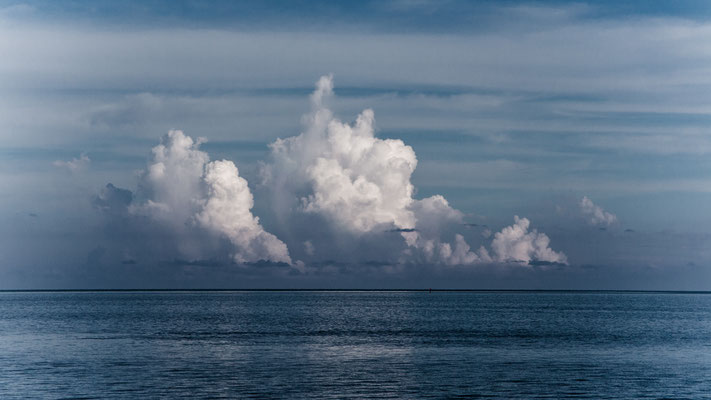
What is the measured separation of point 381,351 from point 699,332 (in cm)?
6704

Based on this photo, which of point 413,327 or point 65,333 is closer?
point 65,333

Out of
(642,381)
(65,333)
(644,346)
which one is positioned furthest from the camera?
(65,333)

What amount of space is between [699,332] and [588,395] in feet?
266

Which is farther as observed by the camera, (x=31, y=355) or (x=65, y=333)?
(x=65, y=333)

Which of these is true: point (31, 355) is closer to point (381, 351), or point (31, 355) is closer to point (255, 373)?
point (255, 373)

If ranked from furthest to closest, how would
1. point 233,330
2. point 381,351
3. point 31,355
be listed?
1. point 233,330
2. point 381,351
3. point 31,355

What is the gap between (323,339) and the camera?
108000 mm

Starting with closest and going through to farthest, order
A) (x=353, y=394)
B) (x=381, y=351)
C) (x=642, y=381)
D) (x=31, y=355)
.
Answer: (x=353, y=394) < (x=642, y=381) < (x=31, y=355) < (x=381, y=351)

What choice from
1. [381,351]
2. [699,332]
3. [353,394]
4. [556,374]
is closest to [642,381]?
[556,374]

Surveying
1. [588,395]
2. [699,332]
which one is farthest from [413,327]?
[588,395]

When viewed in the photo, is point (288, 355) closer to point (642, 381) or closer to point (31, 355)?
point (31, 355)

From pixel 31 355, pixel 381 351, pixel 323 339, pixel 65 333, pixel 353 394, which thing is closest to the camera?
pixel 353 394

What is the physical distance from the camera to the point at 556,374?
71.2m

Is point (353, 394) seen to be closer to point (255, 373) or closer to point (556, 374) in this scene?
point (255, 373)
